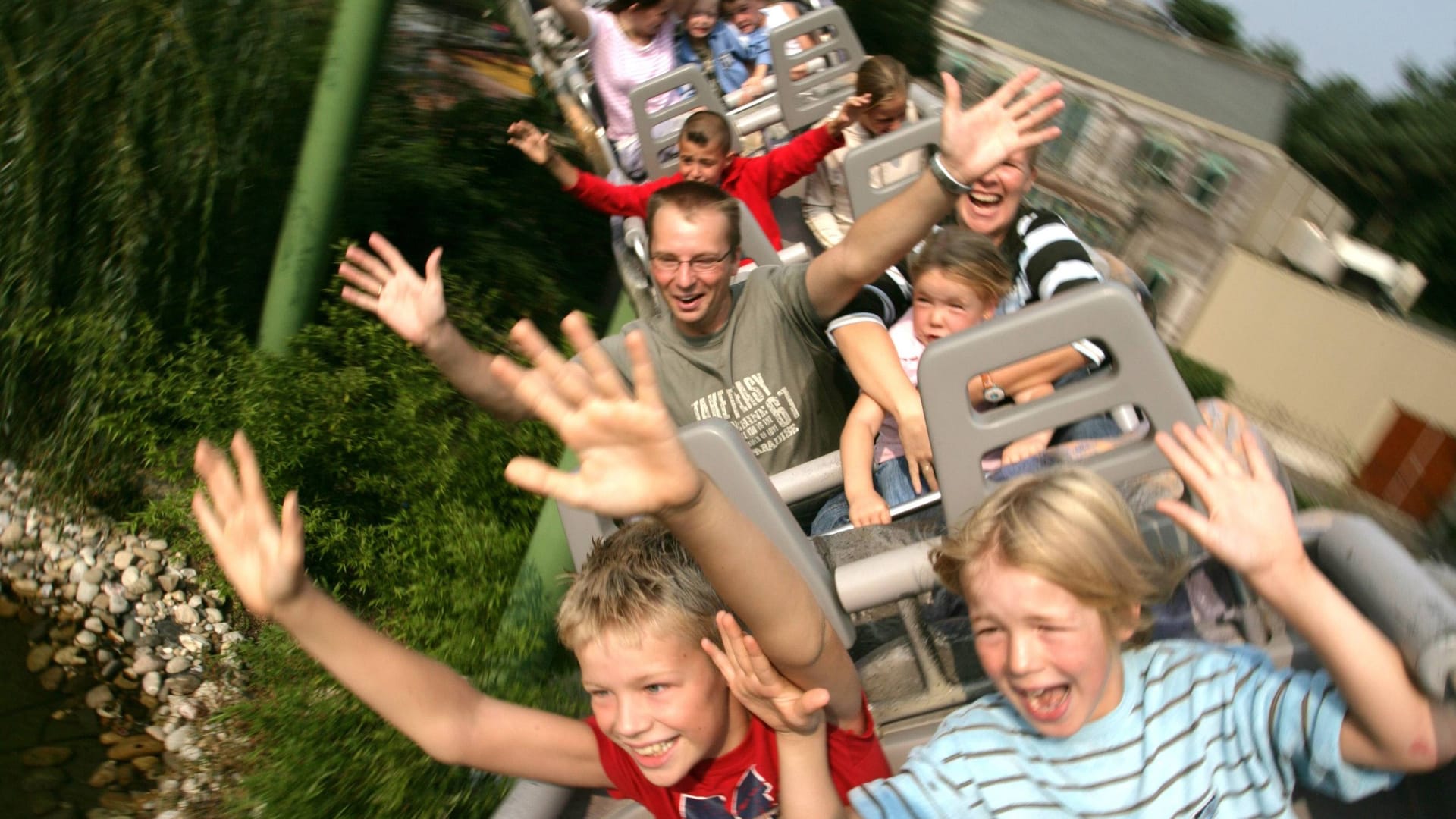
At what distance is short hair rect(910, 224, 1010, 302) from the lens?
224 centimetres

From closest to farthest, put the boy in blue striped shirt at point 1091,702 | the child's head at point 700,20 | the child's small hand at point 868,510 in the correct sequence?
the boy in blue striped shirt at point 1091,702, the child's small hand at point 868,510, the child's head at point 700,20

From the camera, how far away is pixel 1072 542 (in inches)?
51.8

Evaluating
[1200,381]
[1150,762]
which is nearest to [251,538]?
[1150,762]

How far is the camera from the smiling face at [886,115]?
378 cm

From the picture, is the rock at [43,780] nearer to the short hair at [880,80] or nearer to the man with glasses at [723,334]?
the man with glasses at [723,334]

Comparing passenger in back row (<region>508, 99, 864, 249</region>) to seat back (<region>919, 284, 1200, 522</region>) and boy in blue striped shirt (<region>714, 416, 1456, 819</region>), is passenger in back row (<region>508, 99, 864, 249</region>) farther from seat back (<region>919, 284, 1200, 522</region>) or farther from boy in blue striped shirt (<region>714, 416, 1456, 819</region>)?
boy in blue striped shirt (<region>714, 416, 1456, 819</region>)

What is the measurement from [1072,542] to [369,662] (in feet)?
2.74

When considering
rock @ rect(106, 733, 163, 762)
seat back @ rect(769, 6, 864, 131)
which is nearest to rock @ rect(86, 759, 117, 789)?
rock @ rect(106, 733, 163, 762)

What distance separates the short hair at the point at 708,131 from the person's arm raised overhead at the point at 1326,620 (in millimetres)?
2492

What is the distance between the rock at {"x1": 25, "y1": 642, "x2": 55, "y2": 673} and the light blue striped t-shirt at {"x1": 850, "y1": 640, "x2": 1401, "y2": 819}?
2.45 meters

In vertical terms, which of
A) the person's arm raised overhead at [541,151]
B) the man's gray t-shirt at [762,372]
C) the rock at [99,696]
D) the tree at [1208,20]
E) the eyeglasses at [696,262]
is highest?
the eyeglasses at [696,262]

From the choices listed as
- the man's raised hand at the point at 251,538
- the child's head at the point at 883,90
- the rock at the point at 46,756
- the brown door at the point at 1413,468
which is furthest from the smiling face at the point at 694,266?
the brown door at the point at 1413,468

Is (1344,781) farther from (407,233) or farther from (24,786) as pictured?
(407,233)

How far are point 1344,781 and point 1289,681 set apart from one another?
0.38 feet
